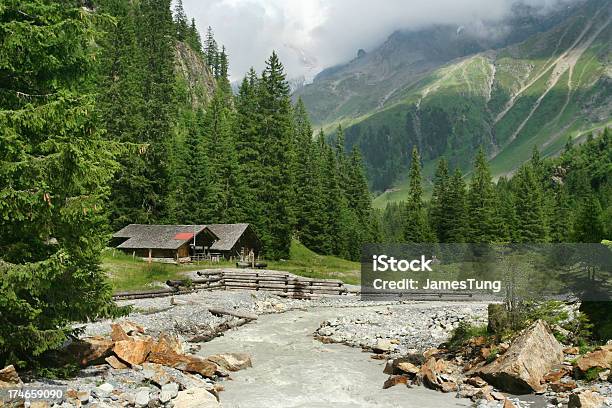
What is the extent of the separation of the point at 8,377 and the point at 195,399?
13.4ft

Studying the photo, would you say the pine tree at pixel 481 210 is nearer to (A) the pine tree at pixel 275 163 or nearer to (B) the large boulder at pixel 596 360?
(A) the pine tree at pixel 275 163

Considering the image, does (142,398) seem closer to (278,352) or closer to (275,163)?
(278,352)

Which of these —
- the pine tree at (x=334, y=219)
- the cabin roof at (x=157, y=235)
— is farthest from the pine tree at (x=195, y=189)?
the pine tree at (x=334, y=219)

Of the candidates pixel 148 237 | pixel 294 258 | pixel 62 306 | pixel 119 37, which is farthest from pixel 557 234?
pixel 62 306

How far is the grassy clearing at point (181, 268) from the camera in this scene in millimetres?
35875

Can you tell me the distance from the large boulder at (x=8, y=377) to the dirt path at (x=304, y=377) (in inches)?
203

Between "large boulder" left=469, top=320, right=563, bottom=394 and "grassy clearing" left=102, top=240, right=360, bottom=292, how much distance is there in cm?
1468

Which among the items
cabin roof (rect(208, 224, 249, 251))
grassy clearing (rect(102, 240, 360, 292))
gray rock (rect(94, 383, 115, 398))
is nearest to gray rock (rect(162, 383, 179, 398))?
gray rock (rect(94, 383, 115, 398))

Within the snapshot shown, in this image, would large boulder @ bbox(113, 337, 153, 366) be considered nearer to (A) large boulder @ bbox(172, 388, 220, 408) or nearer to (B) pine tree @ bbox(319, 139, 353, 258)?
(A) large boulder @ bbox(172, 388, 220, 408)

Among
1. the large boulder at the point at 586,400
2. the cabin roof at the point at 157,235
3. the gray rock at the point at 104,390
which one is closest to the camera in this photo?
the large boulder at the point at 586,400

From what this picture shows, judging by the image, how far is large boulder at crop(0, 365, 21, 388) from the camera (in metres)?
10.1

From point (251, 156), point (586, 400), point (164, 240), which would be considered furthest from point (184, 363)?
point (251, 156)

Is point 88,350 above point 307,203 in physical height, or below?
below

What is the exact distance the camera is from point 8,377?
401 inches
